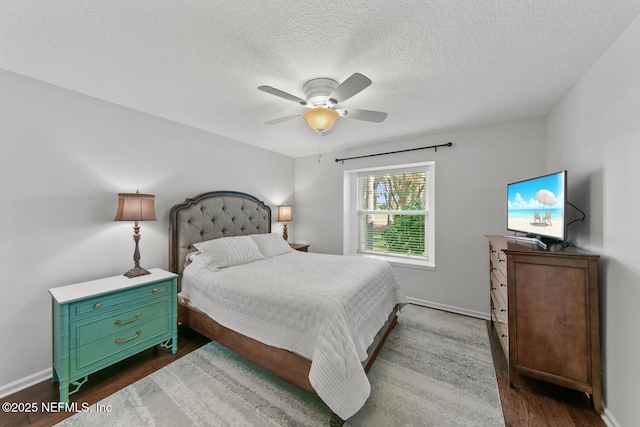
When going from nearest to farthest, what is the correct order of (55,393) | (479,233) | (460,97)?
(55,393) < (460,97) < (479,233)

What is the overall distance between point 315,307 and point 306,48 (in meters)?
1.63

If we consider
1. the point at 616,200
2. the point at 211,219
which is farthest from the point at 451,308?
the point at 211,219

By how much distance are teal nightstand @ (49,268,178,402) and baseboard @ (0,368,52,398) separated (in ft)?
0.31

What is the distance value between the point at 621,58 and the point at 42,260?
416 cm

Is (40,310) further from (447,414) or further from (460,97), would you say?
(460,97)

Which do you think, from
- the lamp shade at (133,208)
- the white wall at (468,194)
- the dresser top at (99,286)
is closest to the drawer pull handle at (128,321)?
the dresser top at (99,286)

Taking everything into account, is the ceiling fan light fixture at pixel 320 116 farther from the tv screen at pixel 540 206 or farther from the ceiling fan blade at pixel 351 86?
the tv screen at pixel 540 206

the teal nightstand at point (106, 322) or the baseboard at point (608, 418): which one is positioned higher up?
the teal nightstand at point (106, 322)

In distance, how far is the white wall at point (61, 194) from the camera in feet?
5.79

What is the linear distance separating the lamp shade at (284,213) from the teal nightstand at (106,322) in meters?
1.95

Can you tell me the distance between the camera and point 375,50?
4.97 feet

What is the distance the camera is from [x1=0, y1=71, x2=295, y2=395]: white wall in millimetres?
1765

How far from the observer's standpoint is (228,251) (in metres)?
2.51

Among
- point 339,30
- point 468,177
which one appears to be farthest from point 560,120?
point 339,30
